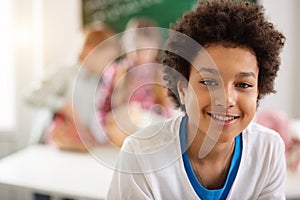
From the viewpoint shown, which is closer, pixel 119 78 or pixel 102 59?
→ pixel 102 59

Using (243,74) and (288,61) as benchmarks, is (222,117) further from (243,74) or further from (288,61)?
(288,61)

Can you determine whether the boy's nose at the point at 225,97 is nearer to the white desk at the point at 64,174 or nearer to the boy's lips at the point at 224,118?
the boy's lips at the point at 224,118

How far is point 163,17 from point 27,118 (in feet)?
2.93

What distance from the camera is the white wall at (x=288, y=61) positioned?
2.49m

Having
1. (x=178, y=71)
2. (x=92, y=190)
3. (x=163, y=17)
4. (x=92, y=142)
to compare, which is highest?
(x=163, y=17)

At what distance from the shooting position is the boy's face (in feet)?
2.70

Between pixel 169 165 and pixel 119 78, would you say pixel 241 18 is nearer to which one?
pixel 169 165

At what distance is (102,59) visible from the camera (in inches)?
51.9

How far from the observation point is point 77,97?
1.59 m

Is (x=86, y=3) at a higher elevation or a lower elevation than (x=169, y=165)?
higher

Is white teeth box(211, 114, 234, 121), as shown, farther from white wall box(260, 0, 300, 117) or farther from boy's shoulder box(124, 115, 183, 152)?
white wall box(260, 0, 300, 117)

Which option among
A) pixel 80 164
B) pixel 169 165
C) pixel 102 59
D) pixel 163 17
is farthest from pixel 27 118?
pixel 169 165

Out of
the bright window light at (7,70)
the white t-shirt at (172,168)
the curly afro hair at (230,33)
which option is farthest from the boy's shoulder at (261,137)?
the bright window light at (7,70)

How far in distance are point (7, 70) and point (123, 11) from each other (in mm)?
681
